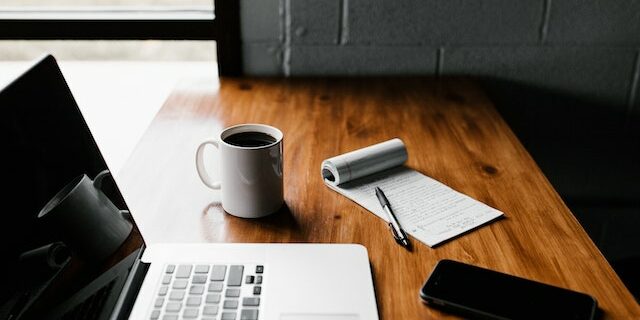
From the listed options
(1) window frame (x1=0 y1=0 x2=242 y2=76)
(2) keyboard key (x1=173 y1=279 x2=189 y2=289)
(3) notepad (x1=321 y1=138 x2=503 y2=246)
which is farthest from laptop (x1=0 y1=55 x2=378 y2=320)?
(1) window frame (x1=0 y1=0 x2=242 y2=76)

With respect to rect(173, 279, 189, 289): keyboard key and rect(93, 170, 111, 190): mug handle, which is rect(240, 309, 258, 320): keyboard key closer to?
rect(173, 279, 189, 289): keyboard key

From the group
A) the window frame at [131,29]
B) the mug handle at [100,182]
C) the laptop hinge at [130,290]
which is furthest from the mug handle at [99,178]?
the window frame at [131,29]

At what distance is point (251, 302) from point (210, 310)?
0.05m

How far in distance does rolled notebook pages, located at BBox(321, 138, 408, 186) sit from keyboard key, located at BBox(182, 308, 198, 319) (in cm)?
35

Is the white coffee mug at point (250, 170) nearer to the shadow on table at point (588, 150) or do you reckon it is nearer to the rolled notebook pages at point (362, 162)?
the rolled notebook pages at point (362, 162)

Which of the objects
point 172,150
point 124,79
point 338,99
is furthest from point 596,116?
point 124,79

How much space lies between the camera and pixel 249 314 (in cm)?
68

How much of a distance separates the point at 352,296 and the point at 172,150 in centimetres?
51

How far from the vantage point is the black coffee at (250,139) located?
0.88 m

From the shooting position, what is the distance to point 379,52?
151 centimetres

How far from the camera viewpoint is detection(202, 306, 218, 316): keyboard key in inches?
26.6

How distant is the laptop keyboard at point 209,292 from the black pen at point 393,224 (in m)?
0.19

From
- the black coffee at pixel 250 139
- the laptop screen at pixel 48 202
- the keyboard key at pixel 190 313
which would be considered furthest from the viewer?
the black coffee at pixel 250 139

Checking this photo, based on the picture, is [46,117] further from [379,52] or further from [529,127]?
[529,127]
